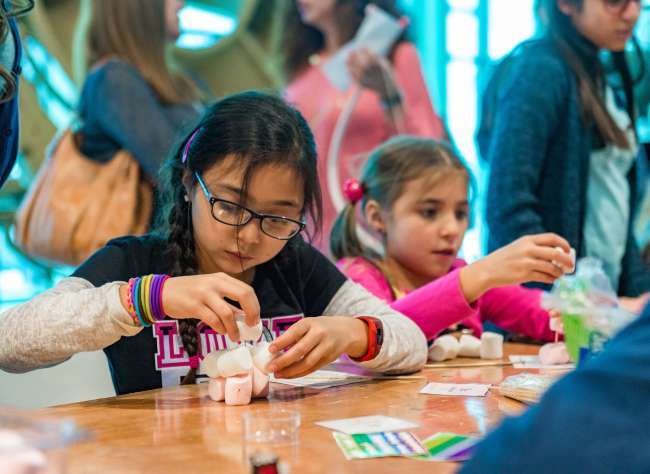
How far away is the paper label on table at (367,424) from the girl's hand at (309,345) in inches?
7.7

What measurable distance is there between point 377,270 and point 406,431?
3.45 feet

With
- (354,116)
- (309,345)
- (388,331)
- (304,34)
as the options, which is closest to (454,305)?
(388,331)

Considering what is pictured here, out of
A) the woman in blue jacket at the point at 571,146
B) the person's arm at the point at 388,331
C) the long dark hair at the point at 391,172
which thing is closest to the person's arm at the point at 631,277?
the woman in blue jacket at the point at 571,146

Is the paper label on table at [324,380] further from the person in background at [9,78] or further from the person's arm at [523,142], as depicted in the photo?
the person's arm at [523,142]

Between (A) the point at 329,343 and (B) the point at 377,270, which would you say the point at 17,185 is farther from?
(A) the point at 329,343

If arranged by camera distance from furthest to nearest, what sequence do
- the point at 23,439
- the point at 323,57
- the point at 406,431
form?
the point at 323,57, the point at 406,431, the point at 23,439

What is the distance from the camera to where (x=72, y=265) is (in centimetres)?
235

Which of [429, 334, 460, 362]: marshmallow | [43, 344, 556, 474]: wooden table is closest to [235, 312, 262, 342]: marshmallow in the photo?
[43, 344, 556, 474]: wooden table

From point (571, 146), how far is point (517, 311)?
51 cm

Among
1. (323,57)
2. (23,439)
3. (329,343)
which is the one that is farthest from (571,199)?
(23,439)

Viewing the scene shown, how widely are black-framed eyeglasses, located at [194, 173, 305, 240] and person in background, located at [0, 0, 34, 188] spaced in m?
0.35

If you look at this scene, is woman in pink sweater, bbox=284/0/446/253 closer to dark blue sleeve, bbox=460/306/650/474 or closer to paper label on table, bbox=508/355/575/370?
paper label on table, bbox=508/355/575/370

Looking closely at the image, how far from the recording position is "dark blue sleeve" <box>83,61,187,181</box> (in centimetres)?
229

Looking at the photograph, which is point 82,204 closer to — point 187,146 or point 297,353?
point 187,146
